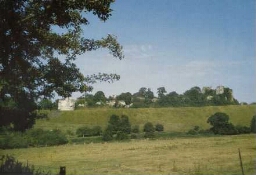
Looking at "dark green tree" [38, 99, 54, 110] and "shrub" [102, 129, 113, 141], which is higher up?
"dark green tree" [38, 99, 54, 110]

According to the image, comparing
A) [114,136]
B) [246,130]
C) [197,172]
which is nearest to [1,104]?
[197,172]

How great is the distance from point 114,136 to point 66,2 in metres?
69.2

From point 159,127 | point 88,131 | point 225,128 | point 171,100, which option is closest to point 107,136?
point 88,131

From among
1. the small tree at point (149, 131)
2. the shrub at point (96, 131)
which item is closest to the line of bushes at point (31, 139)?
the shrub at point (96, 131)

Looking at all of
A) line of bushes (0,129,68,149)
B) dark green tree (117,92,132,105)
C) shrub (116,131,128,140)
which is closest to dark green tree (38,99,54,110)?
line of bushes (0,129,68,149)

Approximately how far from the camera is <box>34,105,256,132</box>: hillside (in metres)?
99.8

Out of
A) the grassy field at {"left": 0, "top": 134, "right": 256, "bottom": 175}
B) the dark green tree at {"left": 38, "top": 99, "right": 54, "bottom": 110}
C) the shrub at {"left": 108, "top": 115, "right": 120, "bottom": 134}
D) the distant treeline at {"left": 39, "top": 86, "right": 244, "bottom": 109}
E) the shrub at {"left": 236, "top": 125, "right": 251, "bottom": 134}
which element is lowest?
the grassy field at {"left": 0, "top": 134, "right": 256, "bottom": 175}

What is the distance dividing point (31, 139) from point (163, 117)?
61339 millimetres

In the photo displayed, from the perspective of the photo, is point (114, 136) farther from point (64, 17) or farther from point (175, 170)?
point (64, 17)

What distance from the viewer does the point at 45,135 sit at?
210 ft

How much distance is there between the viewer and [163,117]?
11106 centimetres

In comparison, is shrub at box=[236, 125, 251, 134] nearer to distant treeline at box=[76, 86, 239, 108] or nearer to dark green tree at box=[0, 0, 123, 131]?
distant treeline at box=[76, 86, 239, 108]

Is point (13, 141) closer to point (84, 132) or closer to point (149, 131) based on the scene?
point (84, 132)

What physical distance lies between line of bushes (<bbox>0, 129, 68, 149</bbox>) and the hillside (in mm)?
26399
